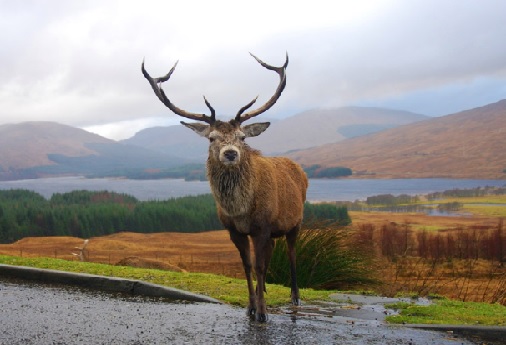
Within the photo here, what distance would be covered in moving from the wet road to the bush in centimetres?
374

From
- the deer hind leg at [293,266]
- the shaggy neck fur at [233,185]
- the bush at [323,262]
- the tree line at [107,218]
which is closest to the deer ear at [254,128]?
the shaggy neck fur at [233,185]

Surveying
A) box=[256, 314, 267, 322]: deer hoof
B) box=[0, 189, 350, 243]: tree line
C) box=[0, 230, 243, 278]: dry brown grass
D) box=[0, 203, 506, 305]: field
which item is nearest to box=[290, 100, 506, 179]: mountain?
box=[0, 189, 350, 243]: tree line

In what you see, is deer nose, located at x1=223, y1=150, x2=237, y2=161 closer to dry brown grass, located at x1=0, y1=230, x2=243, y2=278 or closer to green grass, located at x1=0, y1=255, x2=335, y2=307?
green grass, located at x1=0, y1=255, x2=335, y2=307

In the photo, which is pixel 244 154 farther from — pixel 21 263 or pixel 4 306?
pixel 21 263

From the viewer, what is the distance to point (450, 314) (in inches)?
310

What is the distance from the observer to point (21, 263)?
11.6 m

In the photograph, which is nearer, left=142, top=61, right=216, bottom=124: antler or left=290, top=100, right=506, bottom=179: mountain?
left=142, top=61, right=216, bottom=124: antler

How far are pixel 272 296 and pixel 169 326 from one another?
265 centimetres

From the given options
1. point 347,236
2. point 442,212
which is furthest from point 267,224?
point 442,212

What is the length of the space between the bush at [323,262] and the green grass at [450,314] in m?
3.41

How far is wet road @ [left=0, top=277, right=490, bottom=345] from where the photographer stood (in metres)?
6.48

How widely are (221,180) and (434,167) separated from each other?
145m

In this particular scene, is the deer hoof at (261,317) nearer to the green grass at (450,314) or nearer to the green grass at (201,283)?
the green grass at (201,283)

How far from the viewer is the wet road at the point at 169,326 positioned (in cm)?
648
